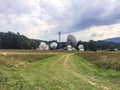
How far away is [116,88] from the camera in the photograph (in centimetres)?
1831

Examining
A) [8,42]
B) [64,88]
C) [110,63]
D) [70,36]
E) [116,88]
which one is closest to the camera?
[64,88]

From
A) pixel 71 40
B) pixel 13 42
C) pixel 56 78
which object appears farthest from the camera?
pixel 13 42

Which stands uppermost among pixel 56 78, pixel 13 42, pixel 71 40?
pixel 71 40

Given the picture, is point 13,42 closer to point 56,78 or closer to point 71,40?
point 71,40

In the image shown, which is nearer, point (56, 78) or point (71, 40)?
point (56, 78)

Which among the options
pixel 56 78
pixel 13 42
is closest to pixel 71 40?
pixel 13 42

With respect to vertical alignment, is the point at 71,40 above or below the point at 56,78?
above

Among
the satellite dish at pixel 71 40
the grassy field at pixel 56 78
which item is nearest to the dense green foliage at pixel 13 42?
the satellite dish at pixel 71 40

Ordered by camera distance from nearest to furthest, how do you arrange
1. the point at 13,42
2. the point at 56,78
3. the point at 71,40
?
1. the point at 56,78
2. the point at 71,40
3. the point at 13,42

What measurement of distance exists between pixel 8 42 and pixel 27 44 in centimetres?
863

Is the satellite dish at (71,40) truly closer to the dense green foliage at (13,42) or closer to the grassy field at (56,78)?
the dense green foliage at (13,42)

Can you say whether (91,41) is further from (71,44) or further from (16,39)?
(16,39)

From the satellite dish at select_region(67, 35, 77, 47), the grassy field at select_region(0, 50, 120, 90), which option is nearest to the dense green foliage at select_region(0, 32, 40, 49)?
the satellite dish at select_region(67, 35, 77, 47)

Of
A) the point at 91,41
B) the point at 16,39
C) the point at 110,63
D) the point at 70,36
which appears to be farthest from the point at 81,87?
the point at 91,41
